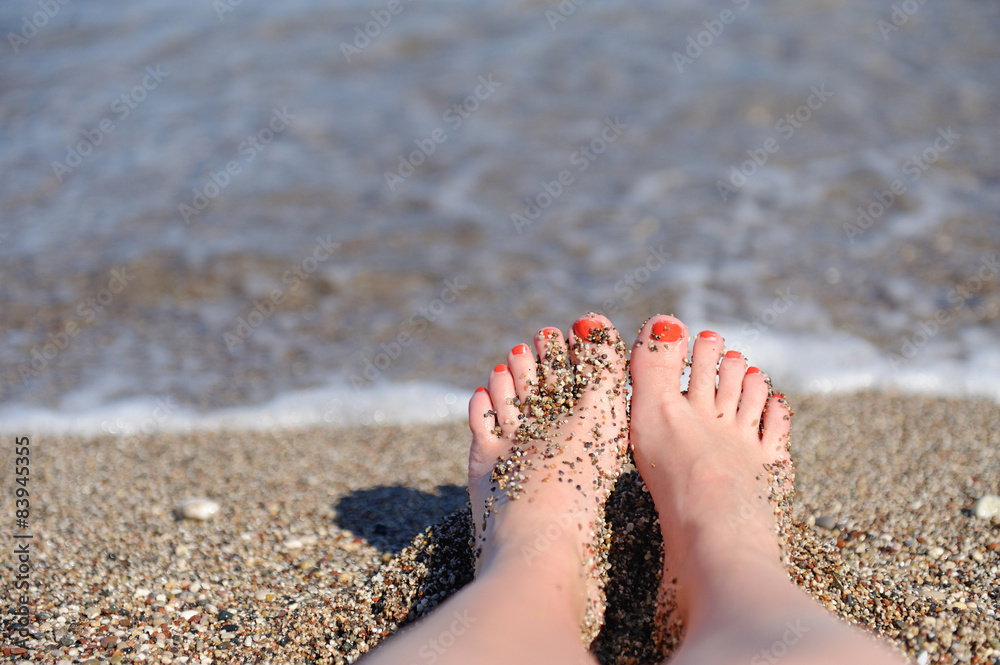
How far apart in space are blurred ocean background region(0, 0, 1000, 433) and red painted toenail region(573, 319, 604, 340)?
1.31m

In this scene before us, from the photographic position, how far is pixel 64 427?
3.65m

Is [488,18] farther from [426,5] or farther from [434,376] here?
[434,376]

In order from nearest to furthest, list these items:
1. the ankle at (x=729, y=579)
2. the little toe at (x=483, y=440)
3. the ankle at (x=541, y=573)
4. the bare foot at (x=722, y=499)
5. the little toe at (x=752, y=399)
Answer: the bare foot at (x=722, y=499) < the ankle at (x=729, y=579) < the ankle at (x=541, y=573) < the little toe at (x=483, y=440) < the little toe at (x=752, y=399)

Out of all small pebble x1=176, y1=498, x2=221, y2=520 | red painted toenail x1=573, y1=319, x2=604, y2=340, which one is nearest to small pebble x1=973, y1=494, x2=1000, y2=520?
red painted toenail x1=573, y1=319, x2=604, y2=340

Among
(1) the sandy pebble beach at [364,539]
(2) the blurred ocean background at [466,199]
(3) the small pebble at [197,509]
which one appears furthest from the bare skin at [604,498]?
(2) the blurred ocean background at [466,199]

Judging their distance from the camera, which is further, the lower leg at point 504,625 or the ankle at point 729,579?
the ankle at point 729,579

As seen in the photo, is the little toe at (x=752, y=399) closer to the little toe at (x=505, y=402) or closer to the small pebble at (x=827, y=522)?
the small pebble at (x=827, y=522)

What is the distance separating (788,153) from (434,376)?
136 inches

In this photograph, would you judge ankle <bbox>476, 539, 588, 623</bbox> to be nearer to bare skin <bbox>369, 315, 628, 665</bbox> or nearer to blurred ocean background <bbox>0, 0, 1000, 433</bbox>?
bare skin <bbox>369, 315, 628, 665</bbox>

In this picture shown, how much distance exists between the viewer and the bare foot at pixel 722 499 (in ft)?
5.03

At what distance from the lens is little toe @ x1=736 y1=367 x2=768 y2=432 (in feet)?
8.30

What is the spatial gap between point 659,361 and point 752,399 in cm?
32

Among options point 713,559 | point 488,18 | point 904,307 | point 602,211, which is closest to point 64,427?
point 713,559

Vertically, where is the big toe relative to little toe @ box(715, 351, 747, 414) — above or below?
above
